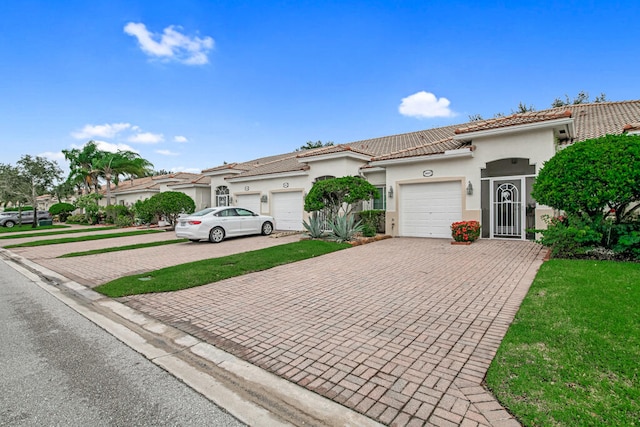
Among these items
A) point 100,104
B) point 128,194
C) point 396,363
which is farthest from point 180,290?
point 128,194

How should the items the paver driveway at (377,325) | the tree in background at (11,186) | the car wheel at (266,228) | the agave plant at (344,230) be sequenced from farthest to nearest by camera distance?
the tree in background at (11,186) → the car wheel at (266,228) → the agave plant at (344,230) → the paver driveway at (377,325)

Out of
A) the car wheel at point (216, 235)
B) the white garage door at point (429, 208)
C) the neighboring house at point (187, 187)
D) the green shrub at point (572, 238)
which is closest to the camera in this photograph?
the green shrub at point (572, 238)

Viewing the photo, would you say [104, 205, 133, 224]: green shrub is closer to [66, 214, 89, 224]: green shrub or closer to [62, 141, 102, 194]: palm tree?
[66, 214, 89, 224]: green shrub

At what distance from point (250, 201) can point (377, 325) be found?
56.5 feet

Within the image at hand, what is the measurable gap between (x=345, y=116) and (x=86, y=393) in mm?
22480

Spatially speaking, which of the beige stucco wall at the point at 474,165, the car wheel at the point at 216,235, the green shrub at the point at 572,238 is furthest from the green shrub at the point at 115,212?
the green shrub at the point at 572,238

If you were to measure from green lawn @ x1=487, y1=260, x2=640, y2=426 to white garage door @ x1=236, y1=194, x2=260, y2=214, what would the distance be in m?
16.7

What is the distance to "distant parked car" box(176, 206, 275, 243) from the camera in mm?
13875

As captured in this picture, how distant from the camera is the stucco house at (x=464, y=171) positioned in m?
A: 11.4

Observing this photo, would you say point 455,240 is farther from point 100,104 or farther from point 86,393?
point 100,104

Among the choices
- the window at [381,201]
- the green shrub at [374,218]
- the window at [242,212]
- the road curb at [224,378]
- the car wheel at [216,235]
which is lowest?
Answer: the road curb at [224,378]

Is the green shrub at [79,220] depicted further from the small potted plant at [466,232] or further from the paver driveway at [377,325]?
the small potted plant at [466,232]

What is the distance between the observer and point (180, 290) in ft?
21.8

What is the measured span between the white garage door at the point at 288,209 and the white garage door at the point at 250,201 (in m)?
1.37
